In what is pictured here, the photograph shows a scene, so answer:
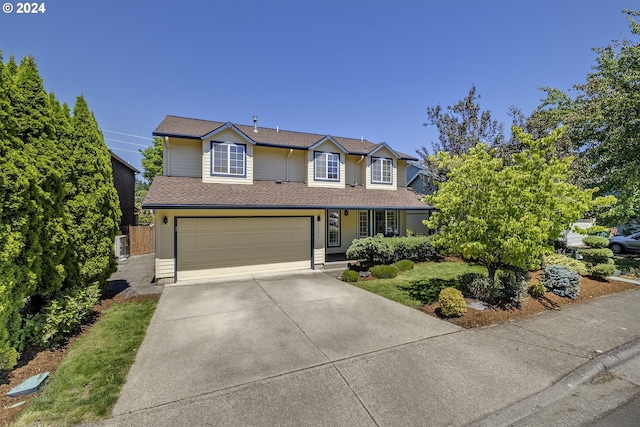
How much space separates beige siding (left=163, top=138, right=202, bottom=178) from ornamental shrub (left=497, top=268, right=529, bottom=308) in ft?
38.6

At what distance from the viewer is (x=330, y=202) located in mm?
12281

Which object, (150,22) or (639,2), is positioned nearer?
(150,22)

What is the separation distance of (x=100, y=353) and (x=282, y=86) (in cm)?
1324

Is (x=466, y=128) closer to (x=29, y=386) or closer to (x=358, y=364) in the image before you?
(x=358, y=364)

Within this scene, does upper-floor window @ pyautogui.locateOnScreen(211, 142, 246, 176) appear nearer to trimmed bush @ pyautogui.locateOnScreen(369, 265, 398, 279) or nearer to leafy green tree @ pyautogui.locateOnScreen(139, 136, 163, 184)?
trimmed bush @ pyautogui.locateOnScreen(369, 265, 398, 279)

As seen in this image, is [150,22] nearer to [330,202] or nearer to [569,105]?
[330,202]

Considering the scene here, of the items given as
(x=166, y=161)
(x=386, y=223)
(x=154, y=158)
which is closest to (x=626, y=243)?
(x=386, y=223)

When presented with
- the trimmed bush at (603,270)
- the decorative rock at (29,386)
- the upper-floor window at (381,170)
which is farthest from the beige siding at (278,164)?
the trimmed bush at (603,270)

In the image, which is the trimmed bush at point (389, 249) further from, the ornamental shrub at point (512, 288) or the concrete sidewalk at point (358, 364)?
the ornamental shrub at point (512, 288)

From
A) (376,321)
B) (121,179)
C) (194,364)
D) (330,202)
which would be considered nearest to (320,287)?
(376,321)

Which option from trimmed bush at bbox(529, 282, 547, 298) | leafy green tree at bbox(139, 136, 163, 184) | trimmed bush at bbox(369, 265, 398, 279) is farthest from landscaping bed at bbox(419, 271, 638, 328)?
leafy green tree at bbox(139, 136, 163, 184)

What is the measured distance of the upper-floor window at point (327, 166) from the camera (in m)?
13.9

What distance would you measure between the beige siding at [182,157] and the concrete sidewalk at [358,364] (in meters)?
6.57

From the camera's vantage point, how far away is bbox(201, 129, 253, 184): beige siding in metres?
11.7
